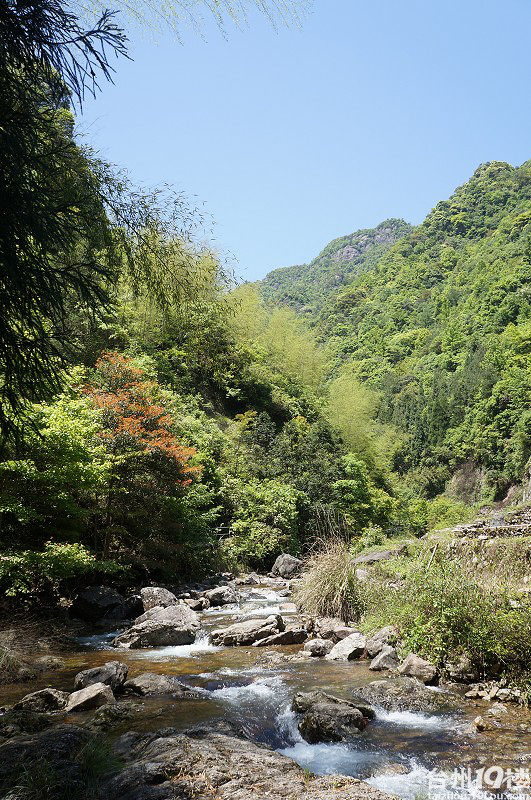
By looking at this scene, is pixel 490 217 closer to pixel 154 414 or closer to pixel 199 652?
pixel 154 414

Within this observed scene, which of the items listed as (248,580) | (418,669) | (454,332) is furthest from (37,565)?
(454,332)

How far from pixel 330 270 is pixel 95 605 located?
9624 cm

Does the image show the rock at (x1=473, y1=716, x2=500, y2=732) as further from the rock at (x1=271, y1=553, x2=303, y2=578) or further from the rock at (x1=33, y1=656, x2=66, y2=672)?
the rock at (x1=271, y1=553, x2=303, y2=578)

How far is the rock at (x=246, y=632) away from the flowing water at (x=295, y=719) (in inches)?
11.5

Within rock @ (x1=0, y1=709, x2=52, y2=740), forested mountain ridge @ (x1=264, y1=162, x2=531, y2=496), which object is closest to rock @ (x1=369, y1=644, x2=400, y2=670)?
rock @ (x1=0, y1=709, x2=52, y2=740)

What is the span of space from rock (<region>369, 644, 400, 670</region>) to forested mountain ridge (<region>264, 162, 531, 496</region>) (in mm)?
32651

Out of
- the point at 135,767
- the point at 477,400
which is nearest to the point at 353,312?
the point at 477,400

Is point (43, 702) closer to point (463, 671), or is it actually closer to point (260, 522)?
A: point (463, 671)

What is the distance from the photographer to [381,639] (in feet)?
21.6

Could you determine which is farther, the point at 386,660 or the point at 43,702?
the point at 386,660

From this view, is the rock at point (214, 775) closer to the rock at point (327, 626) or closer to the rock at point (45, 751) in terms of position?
the rock at point (45, 751)

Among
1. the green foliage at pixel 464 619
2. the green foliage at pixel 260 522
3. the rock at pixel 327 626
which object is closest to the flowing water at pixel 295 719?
the rock at pixel 327 626

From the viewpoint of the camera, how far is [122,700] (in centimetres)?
481

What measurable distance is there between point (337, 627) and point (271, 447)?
40.6 feet
